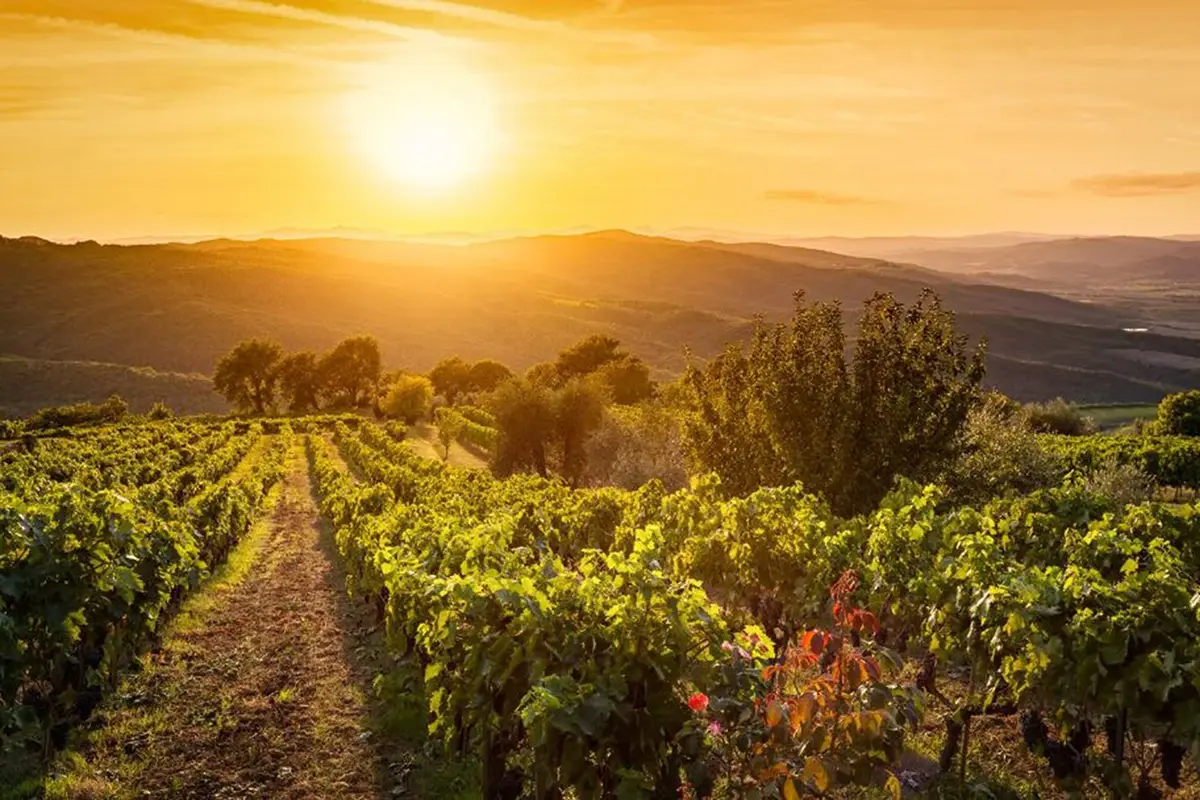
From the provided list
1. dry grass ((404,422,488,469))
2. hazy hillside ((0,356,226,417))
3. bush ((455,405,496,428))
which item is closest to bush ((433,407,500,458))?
dry grass ((404,422,488,469))

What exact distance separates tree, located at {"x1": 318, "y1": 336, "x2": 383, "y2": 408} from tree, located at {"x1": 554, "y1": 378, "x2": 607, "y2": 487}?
188ft

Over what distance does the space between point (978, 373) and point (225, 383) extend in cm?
9428

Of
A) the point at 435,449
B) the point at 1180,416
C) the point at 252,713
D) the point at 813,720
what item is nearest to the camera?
the point at 813,720

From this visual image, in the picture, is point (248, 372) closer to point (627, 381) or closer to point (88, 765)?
point (627, 381)

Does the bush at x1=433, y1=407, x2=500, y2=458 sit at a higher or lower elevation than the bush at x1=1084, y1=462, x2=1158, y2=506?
lower

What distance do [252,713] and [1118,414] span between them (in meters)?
99.5

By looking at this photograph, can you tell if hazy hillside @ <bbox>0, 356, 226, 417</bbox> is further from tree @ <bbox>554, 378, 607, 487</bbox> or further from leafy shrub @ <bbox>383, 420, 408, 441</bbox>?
tree @ <bbox>554, 378, 607, 487</bbox>

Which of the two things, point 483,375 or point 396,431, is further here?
point 483,375

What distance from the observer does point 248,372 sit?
9856cm

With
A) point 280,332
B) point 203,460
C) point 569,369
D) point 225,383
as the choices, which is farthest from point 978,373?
point 280,332

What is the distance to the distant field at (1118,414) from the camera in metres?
87.9

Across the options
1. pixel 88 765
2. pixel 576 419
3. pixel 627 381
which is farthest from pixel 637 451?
pixel 627 381

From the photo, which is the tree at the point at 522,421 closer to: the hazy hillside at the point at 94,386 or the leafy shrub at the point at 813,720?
the leafy shrub at the point at 813,720

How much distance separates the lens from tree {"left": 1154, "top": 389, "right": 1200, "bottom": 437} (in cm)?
5406
